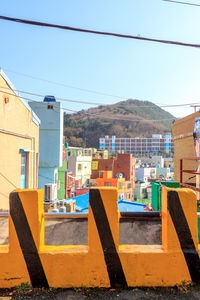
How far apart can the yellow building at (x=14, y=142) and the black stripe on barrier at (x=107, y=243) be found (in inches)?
306

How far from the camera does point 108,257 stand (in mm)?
2717

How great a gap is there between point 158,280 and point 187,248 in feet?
1.72

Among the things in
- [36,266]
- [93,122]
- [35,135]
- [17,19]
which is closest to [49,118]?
[35,135]

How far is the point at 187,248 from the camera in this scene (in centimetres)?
275

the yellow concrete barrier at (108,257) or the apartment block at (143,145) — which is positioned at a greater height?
→ the apartment block at (143,145)

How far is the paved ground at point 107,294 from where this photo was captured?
2518 millimetres

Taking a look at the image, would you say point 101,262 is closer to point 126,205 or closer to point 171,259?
point 171,259

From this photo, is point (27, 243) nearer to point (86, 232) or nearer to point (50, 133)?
point (86, 232)

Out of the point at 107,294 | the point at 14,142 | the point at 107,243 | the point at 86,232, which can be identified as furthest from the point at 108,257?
the point at 14,142

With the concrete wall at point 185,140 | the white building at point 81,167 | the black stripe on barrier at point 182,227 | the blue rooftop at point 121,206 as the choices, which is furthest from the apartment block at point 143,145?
the black stripe on barrier at point 182,227

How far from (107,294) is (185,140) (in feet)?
46.2

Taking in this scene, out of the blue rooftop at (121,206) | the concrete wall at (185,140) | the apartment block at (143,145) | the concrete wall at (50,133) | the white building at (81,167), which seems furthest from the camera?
the apartment block at (143,145)

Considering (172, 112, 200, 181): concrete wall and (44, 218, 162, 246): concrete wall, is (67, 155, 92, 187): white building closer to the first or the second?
(172, 112, 200, 181): concrete wall

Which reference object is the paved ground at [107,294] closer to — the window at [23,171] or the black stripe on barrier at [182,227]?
the black stripe on barrier at [182,227]
